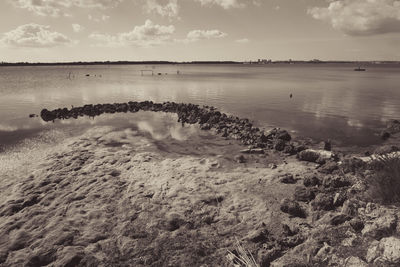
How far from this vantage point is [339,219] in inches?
303

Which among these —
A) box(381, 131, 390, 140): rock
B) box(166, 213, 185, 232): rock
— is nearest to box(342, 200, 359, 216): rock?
box(166, 213, 185, 232): rock

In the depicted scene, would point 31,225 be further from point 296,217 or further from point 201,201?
point 296,217

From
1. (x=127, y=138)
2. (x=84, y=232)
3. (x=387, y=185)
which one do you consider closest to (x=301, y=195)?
(x=387, y=185)

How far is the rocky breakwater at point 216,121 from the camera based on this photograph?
16.6 meters

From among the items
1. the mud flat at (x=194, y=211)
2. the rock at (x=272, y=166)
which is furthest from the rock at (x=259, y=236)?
the rock at (x=272, y=166)

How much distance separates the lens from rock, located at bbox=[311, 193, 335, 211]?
8.75 meters

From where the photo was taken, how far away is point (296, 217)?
28.6 feet

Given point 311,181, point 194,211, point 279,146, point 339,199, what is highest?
point 279,146

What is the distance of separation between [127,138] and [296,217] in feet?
44.5

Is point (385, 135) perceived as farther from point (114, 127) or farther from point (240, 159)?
point (114, 127)

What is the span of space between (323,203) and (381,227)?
238cm

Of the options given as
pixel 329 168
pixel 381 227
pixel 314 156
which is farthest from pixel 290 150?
pixel 381 227

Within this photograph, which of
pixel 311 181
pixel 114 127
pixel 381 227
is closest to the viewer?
pixel 381 227

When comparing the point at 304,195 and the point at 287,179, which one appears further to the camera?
the point at 287,179
